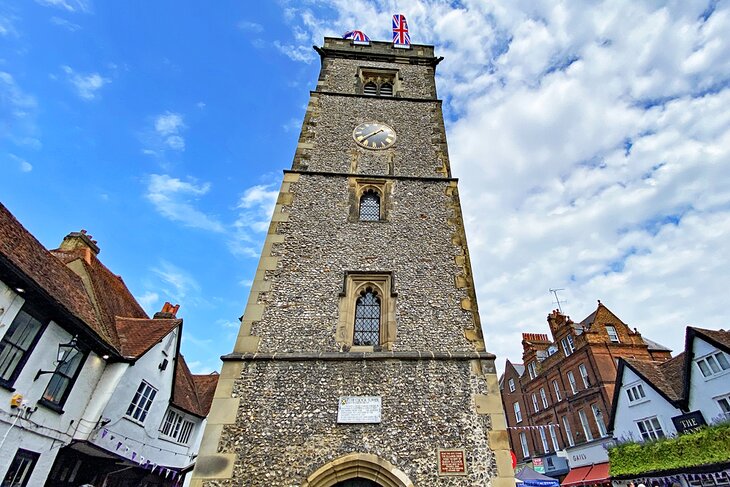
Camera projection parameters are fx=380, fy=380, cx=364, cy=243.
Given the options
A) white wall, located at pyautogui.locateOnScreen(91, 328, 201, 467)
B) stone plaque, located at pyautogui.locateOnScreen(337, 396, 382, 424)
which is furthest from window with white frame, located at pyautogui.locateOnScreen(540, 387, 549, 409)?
stone plaque, located at pyautogui.locateOnScreen(337, 396, 382, 424)

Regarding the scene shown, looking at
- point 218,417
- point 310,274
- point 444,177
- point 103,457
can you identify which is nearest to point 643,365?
point 444,177

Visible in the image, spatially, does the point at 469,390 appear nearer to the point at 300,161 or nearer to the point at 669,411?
the point at 300,161

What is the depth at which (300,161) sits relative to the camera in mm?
11523

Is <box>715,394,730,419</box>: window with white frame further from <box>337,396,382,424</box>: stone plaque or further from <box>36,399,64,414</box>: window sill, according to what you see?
<box>36,399,64,414</box>: window sill

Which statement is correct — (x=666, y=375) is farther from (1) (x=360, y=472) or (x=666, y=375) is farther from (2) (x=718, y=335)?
(1) (x=360, y=472)

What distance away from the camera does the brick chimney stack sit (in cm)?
1408

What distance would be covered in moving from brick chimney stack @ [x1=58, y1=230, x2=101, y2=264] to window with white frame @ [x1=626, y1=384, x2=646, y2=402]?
88.3 feet

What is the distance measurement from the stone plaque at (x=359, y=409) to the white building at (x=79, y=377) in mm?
7050

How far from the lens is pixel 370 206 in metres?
11.0

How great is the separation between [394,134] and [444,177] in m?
2.67

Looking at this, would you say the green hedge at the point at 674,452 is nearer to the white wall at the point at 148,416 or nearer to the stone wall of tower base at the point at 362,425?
the stone wall of tower base at the point at 362,425

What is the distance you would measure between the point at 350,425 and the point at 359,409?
31 cm

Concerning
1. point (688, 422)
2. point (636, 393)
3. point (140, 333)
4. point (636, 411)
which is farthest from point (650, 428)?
point (140, 333)

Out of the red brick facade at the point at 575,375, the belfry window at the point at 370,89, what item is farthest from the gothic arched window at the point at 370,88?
the red brick facade at the point at 575,375
